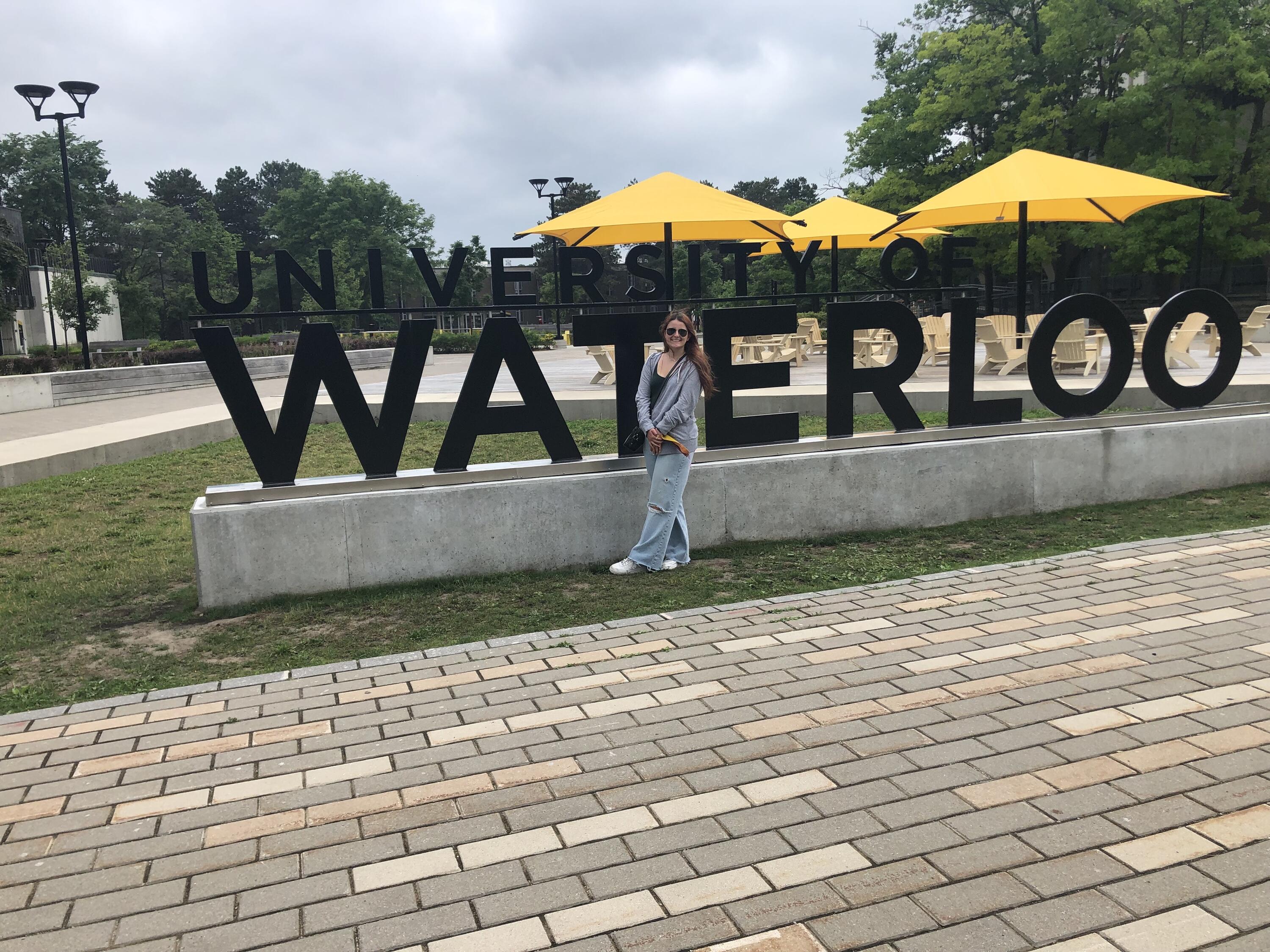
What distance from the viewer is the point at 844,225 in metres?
16.9

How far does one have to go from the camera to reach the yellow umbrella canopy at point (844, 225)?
1644 cm

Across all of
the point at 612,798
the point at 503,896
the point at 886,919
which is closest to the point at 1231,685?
the point at 886,919

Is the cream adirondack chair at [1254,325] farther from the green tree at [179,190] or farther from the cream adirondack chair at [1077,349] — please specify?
the green tree at [179,190]

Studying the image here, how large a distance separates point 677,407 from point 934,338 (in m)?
12.9

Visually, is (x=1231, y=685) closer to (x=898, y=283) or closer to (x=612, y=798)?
(x=612, y=798)

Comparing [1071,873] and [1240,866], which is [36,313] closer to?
[1071,873]

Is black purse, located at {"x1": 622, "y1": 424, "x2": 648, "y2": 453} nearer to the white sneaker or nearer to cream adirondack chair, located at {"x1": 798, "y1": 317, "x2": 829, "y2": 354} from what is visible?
the white sneaker

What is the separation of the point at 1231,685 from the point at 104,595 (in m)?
6.23

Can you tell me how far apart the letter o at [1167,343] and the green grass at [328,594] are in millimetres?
881

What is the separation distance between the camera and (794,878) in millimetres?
2900

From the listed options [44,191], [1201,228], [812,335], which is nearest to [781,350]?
[812,335]

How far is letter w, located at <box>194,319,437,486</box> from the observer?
6.14 metres

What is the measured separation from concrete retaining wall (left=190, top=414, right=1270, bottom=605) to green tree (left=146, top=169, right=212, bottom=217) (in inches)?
4620

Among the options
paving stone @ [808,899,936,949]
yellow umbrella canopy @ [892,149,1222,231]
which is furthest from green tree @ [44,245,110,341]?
paving stone @ [808,899,936,949]
